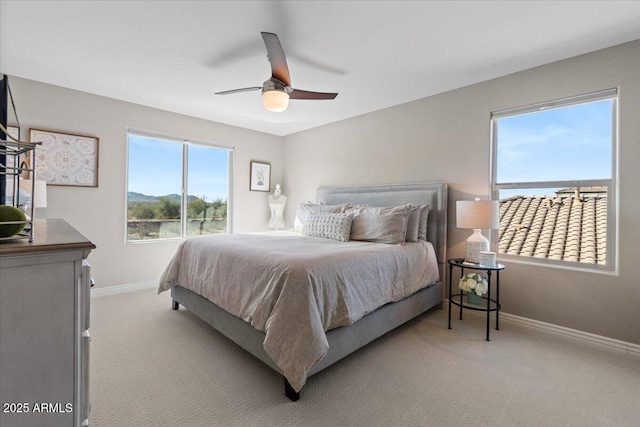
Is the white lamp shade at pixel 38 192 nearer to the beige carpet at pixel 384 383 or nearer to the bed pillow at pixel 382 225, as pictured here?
the beige carpet at pixel 384 383

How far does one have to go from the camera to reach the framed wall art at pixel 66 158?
320 centimetres

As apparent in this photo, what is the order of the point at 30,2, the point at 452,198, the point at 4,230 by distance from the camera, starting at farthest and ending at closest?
the point at 452,198
the point at 30,2
the point at 4,230

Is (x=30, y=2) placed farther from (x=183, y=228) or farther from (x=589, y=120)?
(x=589, y=120)

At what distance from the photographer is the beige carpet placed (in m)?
1.63

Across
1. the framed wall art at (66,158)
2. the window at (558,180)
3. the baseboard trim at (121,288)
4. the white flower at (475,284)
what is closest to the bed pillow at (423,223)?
the white flower at (475,284)

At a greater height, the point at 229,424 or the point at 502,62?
the point at 502,62

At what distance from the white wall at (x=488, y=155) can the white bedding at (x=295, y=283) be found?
964 millimetres

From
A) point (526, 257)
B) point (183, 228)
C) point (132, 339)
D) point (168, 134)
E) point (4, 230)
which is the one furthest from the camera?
point (183, 228)

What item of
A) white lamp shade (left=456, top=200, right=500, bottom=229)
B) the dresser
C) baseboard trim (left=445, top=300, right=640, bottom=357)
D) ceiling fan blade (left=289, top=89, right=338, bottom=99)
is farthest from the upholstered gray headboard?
the dresser

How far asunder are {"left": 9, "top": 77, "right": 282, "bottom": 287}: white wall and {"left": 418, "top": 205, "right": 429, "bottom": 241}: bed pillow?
11.0 feet

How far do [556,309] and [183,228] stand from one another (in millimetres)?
4659

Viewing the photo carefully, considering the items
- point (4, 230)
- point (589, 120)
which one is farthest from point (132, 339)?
point (589, 120)

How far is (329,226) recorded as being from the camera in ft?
11.0

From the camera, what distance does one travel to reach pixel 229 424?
1571mm
